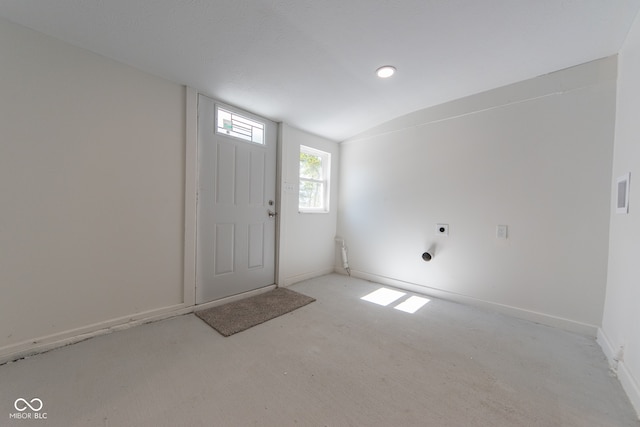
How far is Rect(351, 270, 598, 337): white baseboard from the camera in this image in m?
1.99

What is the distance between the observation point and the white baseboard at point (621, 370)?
1.22 metres

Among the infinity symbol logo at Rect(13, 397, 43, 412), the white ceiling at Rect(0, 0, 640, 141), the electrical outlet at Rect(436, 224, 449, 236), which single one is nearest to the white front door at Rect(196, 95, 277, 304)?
the white ceiling at Rect(0, 0, 640, 141)

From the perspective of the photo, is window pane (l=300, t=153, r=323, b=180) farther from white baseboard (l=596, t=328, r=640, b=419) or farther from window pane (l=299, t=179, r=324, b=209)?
white baseboard (l=596, t=328, r=640, b=419)

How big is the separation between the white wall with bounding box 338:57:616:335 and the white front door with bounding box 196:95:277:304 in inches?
60.2

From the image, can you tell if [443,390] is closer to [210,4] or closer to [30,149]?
[210,4]

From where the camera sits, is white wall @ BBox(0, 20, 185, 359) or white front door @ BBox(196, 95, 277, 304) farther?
white front door @ BBox(196, 95, 277, 304)

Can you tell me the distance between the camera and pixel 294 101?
2453mm

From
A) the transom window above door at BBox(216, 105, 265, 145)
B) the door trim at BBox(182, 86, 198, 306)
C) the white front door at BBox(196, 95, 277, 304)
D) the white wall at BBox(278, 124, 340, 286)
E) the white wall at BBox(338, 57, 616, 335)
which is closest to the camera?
the white wall at BBox(338, 57, 616, 335)

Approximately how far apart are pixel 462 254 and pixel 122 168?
11.0ft

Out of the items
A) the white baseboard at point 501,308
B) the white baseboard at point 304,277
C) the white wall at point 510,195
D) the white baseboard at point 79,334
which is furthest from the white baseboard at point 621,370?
the white baseboard at point 79,334

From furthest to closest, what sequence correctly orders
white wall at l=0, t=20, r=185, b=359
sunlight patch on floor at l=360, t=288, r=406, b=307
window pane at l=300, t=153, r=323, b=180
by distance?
window pane at l=300, t=153, r=323, b=180
sunlight patch on floor at l=360, t=288, r=406, b=307
white wall at l=0, t=20, r=185, b=359

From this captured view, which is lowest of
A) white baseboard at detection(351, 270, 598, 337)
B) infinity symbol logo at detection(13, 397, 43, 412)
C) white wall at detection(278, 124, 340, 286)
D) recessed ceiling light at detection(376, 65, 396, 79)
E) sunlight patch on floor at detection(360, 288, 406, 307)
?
sunlight patch on floor at detection(360, 288, 406, 307)

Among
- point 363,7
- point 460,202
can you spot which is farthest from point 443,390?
point 363,7

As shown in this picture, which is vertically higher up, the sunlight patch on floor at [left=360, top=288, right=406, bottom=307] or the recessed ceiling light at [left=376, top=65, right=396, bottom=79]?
the recessed ceiling light at [left=376, top=65, right=396, bottom=79]
